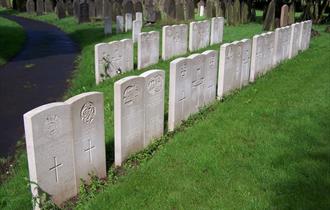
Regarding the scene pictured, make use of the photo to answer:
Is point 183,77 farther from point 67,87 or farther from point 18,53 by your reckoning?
point 18,53

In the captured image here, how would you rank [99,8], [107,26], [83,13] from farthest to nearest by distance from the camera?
[99,8] < [83,13] < [107,26]

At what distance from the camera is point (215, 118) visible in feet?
22.1

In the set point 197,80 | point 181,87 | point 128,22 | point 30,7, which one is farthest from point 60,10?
point 181,87

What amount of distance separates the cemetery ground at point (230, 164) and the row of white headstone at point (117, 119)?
0.19 meters

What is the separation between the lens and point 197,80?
6.83m

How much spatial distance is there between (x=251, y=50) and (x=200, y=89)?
253cm

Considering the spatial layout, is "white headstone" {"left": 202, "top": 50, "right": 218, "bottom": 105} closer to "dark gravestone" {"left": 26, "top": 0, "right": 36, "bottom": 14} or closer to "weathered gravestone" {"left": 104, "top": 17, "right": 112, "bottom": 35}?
"weathered gravestone" {"left": 104, "top": 17, "right": 112, "bottom": 35}

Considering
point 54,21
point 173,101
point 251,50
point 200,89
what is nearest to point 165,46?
point 251,50

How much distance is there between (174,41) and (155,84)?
6889 millimetres

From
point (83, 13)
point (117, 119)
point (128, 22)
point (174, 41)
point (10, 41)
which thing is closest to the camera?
point (117, 119)

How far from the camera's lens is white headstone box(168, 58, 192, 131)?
6.12 meters

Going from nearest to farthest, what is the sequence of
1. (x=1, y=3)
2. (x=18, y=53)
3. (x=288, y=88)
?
(x=288, y=88), (x=18, y=53), (x=1, y=3)

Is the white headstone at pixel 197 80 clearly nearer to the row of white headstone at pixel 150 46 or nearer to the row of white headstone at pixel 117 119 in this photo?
the row of white headstone at pixel 117 119

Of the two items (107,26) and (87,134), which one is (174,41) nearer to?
(107,26)
